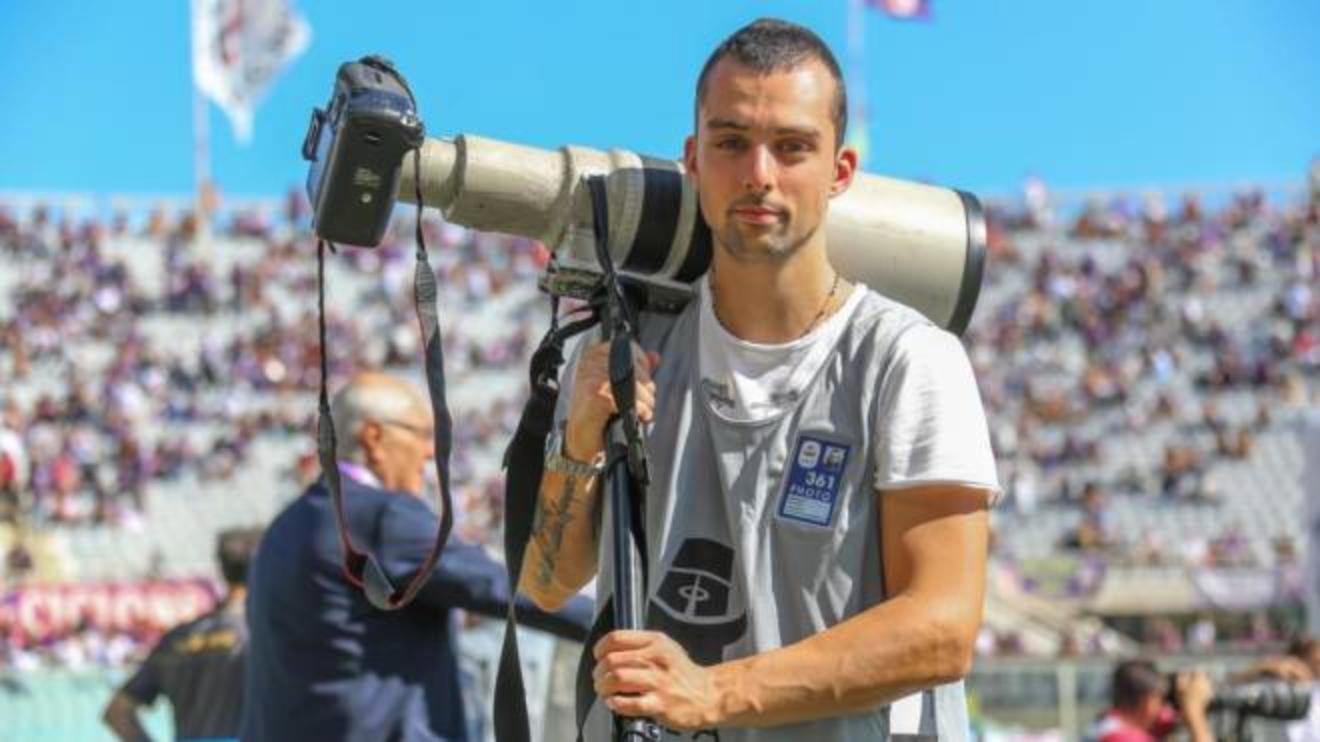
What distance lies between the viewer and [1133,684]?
22.2ft

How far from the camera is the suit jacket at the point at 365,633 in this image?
4.25 meters

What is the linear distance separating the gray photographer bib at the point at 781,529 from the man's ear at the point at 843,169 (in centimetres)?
14

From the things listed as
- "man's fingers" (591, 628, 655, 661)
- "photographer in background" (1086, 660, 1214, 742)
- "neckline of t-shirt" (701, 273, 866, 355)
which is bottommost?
"photographer in background" (1086, 660, 1214, 742)

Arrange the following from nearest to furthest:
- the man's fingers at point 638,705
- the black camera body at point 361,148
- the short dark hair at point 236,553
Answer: the man's fingers at point 638,705 → the black camera body at point 361,148 → the short dark hair at point 236,553

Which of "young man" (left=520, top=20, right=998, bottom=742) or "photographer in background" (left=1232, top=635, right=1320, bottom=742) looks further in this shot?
"photographer in background" (left=1232, top=635, right=1320, bottom=742)

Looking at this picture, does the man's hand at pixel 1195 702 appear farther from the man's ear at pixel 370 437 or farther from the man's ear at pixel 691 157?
the man's ear at pixel 691 157

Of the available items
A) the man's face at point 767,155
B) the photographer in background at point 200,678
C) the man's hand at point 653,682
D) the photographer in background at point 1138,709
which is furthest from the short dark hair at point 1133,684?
the man's hand at point 653,682

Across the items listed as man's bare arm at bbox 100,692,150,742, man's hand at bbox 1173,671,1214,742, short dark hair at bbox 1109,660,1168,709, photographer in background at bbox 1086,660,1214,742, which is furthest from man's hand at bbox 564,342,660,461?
short dark hair at bbox 1109,660,1168,709

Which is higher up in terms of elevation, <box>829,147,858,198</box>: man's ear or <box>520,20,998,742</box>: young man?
<box>829,147,858,198</box>: man's ear

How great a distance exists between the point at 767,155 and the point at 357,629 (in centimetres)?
219

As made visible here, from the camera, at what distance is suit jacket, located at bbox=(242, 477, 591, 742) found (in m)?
4.25

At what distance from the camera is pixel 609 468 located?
8.26ft

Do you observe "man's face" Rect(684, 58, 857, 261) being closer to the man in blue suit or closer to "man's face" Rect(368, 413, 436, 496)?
the man in blue suit

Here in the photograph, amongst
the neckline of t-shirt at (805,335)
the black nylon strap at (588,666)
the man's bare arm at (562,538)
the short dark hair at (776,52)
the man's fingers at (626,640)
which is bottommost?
the black nylon strap at (588,666)
